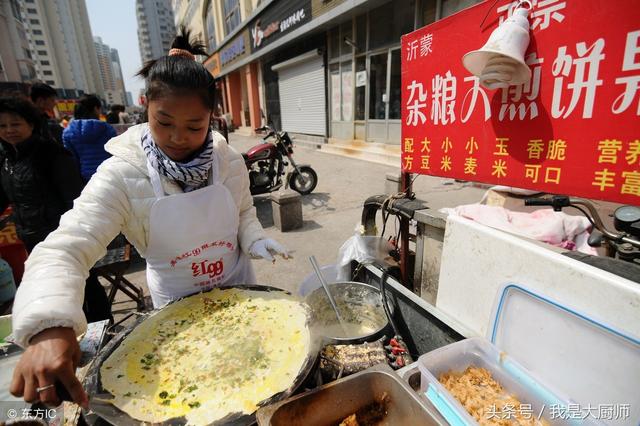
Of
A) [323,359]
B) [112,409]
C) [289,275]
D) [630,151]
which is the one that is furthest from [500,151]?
[289,275]

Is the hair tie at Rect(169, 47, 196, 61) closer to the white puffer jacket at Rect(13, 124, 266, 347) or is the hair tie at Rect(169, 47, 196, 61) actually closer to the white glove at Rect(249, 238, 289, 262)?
the white puffer jacket at Rect(13, 124, 266, 347)

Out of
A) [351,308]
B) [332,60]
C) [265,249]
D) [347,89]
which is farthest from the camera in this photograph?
[332,60]

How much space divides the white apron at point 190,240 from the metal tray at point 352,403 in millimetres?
868

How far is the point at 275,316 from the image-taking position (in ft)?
5.05

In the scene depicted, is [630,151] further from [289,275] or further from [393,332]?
[289,275]

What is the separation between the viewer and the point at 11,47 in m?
32.0

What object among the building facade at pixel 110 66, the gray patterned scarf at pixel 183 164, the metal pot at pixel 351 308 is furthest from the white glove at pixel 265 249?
the building facade at pixel 110 66

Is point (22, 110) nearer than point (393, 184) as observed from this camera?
Yes

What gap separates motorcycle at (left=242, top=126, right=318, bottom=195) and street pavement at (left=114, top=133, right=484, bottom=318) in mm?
328

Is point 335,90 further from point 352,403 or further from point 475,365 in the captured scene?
point 352,403

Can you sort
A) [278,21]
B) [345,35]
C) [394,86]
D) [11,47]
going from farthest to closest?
[11,47] < [278,21] < [345,35] < [394,86]

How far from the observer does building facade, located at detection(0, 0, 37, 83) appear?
29.9 metres

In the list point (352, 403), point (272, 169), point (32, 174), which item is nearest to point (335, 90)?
point (272, 169)

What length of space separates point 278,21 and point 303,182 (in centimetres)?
1062
